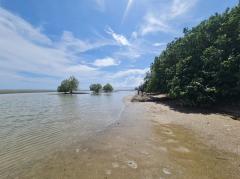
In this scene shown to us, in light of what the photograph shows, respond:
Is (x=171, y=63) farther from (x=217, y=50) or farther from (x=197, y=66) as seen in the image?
(x=217, y=50)

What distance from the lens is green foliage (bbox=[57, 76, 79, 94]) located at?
10362 centimetres

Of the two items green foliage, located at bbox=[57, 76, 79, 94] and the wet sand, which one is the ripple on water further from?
green foliage, located at bbox=[57, 76, 79, 94]

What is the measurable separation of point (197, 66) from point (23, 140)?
19790 millimetres

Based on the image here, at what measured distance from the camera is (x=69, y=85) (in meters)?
104

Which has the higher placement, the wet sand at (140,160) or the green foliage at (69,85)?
the green foliage at (69,85)

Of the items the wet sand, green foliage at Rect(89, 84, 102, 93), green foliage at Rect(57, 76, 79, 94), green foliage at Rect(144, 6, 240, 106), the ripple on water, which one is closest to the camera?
the wet sand

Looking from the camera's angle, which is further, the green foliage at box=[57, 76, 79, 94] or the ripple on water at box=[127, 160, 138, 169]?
the green foliage at box=[57, 76, 79, 94]

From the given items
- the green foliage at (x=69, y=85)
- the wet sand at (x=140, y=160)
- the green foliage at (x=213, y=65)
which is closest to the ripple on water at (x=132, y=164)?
the wet sand at (x=140, y=160)

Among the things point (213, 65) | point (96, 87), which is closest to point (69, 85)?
point (96, 87)

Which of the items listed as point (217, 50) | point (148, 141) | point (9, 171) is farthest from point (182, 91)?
point (9, 171)

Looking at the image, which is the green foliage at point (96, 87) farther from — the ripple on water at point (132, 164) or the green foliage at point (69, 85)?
the ripple on water at point (132, 164)

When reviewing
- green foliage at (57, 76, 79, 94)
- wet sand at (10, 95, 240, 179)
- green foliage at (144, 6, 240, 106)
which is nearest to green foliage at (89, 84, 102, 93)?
green foliage at (57, 76, 79, 94)

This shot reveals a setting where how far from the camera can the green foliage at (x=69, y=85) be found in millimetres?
103625

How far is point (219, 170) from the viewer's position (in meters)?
5.91
